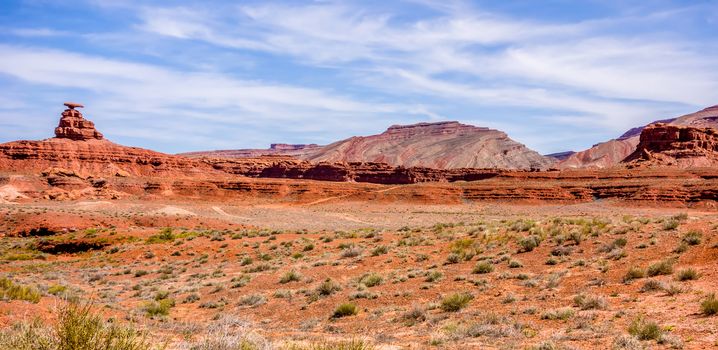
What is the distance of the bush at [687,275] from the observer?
Answer: 12398mm

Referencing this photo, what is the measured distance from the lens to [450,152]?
561ft

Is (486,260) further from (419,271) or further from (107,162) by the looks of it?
(107,162)

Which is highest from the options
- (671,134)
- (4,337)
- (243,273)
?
(671,134)

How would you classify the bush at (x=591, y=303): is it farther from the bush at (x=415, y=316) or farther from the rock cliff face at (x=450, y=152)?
the rock cliff face at (x=450, y=152)

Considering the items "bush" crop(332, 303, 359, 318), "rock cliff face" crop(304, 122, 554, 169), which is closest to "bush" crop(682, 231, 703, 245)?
"bush" crop(332, 303, 359, 318)

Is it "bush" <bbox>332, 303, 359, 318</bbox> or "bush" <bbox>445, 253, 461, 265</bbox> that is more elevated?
"bush" <bbox>445, 253, 461, 265</bbox>

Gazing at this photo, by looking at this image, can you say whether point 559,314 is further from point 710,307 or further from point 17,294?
point 17,294

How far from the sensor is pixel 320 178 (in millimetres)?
114375

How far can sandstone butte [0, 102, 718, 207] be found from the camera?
221 ft

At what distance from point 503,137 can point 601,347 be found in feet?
579

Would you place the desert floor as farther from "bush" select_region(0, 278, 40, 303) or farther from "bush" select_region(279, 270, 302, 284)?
"bush" select_region(0, 278, 40, 303)

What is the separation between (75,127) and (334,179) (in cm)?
4911

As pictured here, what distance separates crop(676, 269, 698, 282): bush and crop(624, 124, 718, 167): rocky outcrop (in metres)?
83.5

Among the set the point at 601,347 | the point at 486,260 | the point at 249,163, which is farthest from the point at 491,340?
the point at 249,163
